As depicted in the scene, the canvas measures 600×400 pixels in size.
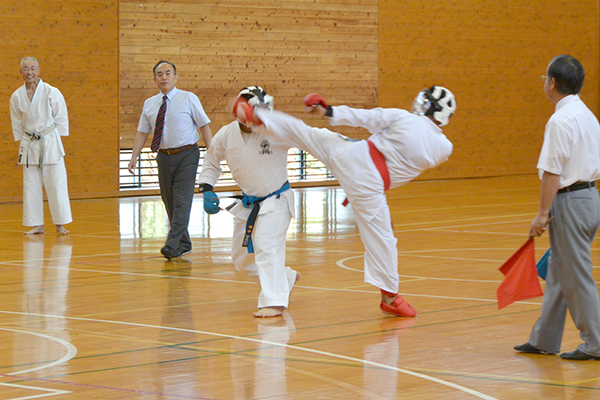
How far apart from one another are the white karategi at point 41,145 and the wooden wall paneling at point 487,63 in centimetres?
928

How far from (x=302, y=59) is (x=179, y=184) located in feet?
30.6

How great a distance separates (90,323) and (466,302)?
2.61m

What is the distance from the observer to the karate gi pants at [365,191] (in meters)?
5.63

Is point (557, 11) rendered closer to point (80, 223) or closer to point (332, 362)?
point (80, 223)

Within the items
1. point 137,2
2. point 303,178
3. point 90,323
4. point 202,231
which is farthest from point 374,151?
point 303,178

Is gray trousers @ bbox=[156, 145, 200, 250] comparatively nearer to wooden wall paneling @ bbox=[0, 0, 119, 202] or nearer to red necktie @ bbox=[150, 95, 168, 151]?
red necktie @ bbox=[150, 95, 168, 151]

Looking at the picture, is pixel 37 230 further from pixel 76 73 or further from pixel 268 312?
pixel 268 312

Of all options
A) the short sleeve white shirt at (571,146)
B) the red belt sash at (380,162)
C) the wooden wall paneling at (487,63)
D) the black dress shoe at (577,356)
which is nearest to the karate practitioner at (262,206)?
the red belt sash at (380,162)

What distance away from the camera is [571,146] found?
4340 mm

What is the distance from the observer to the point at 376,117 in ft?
18.2

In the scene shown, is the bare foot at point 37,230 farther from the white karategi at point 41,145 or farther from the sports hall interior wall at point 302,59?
the sports hall interior wall at point 302,59

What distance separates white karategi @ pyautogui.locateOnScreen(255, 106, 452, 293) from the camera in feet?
18.4

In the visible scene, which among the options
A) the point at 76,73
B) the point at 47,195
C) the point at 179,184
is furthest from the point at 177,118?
the point at 76,73

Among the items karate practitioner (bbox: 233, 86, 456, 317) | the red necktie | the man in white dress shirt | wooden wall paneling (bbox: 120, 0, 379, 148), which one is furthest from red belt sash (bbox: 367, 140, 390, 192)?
wooden wall paneling (bbox: 120, 0, 379, 148)
